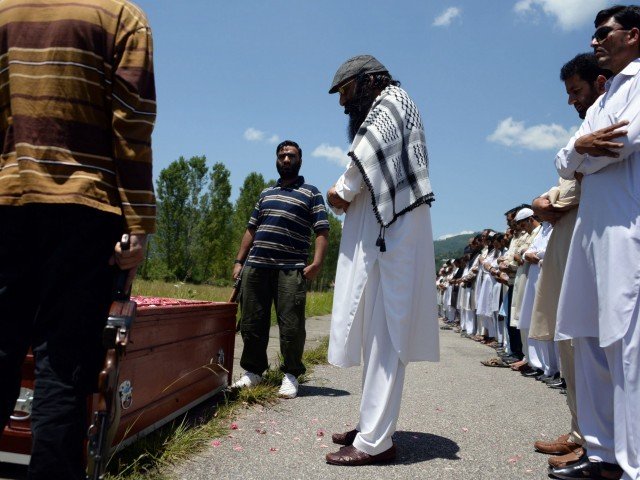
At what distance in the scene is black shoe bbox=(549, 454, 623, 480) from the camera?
303cm

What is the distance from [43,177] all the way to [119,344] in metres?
0.61

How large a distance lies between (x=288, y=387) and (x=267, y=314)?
685mm

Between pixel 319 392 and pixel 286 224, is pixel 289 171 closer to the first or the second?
pixel 286 224

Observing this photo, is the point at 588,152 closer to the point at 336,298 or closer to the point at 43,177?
the point at 336,298

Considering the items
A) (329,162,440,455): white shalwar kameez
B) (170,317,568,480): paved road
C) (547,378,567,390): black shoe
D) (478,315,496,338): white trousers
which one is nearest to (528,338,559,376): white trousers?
(547,378,567,390): black shoe

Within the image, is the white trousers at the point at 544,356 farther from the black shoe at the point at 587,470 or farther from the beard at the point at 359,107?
the beard at the point at 359,107

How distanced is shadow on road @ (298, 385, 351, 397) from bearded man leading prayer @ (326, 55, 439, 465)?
172 centimetres

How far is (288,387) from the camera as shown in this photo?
207 inches

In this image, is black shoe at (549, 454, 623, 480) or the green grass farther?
the green grass

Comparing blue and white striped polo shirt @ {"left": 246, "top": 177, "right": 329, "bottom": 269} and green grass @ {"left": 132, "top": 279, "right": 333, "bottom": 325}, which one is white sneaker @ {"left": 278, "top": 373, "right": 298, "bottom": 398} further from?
green grass @ {"left": 132, "top": 279, "right": 333, "bottom": 325}

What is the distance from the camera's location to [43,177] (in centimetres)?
204

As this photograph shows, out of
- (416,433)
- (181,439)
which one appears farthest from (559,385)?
(181,439)

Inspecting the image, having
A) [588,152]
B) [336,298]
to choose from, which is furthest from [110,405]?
[588,152]

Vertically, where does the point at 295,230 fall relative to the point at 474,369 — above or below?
above
